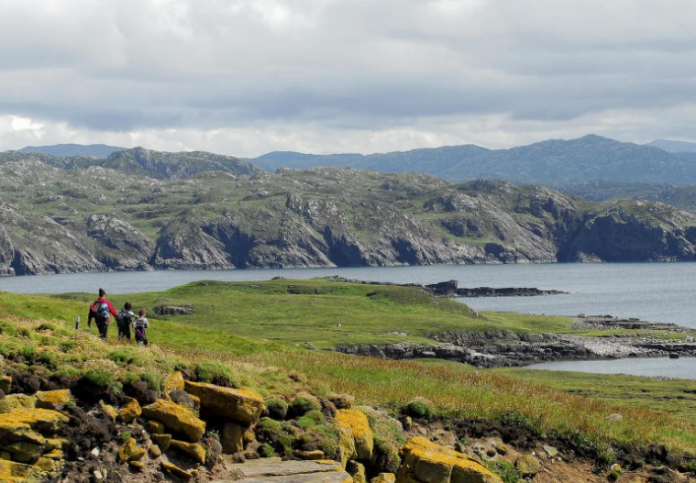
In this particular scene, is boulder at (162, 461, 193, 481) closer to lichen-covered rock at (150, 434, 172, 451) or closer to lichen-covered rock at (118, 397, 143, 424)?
lichen-covered rock at (150, 434, 172, 451)

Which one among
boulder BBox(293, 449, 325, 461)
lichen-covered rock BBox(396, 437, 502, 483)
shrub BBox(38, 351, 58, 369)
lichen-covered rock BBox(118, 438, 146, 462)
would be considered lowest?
lichen-covered rock BBox(396, 437, 502, 483)

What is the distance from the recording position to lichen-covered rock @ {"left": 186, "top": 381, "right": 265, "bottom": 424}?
23328mm

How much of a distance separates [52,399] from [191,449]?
383 centimetres

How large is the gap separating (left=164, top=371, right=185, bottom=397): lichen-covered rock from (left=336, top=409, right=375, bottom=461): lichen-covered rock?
17.5 feet

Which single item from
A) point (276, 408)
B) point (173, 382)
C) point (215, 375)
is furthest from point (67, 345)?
point (276, 408)

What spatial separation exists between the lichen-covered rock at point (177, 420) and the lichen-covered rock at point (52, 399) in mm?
2118

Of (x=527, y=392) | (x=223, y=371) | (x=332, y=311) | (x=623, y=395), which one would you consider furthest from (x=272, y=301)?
(x=223, y=371)

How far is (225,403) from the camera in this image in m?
23.4

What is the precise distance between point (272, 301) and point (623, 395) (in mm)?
86743

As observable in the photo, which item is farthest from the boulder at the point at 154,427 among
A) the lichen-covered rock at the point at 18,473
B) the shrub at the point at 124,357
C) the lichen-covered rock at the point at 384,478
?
the lichen-covered rock at the point at 384,478

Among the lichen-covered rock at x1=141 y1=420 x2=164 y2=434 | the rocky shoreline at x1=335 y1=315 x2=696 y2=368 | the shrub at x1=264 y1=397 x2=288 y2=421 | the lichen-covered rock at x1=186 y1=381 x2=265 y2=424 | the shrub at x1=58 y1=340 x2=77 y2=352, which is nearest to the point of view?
the lichen-covered rock at x1=141 y1=420 x2=164 y2=434

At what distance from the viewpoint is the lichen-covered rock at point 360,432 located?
2547 cm

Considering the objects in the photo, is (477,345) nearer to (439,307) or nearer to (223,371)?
(439,307)

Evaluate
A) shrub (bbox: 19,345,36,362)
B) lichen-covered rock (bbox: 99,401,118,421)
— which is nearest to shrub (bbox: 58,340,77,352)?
shrub (bbox: 19,345,36,362)
